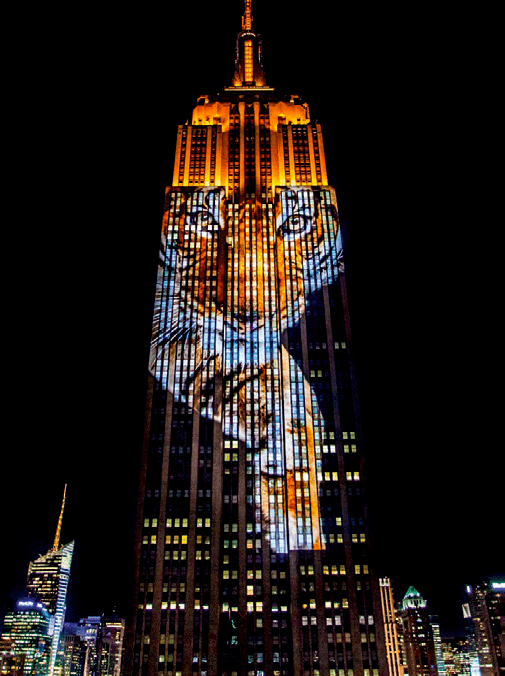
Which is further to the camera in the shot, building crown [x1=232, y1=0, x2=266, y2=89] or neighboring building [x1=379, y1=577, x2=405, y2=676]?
building crown [x1=232, y1=0, x2=266, y2=89]

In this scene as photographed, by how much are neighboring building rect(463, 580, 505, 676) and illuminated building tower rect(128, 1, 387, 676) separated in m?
80.6

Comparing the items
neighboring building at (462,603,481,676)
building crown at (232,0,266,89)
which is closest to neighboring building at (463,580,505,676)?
neighboring building at (462,603,481,676)

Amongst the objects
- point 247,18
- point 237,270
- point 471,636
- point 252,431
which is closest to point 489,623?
point 471,636

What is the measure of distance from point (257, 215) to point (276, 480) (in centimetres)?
5573

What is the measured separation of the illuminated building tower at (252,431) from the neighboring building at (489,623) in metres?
80.6

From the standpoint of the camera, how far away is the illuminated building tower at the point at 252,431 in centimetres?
8588

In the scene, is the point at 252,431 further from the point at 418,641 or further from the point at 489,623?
the point at 418,641

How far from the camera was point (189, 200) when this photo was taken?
12156cm

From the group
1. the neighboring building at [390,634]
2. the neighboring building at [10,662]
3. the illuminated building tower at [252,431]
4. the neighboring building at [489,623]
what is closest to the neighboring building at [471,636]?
the neighboring building at [489,623]

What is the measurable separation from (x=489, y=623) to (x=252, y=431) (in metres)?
111

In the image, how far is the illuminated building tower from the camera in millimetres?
85875

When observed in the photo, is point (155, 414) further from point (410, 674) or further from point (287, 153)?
point (410, 674)

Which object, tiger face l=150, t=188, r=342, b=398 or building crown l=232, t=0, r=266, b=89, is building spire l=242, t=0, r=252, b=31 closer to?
building crown l=232, t=0, r=266, b=89

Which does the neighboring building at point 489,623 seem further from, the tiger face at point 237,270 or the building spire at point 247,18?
the building spire at point 247,18
